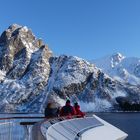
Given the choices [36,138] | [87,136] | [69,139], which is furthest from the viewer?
[87,136]

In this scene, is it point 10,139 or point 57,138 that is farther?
point 10,139

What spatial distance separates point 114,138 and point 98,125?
1.50m

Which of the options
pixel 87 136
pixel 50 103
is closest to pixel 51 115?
pixel 50 103

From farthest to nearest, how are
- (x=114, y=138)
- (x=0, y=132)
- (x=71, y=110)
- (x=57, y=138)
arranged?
(x=114, y=138), (x=71, y=110), (x=0, y=132), (x=57, y=138)

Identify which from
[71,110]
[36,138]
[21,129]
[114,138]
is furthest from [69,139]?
[114,138]

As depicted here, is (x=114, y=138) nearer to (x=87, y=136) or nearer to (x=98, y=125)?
(x=98, y=125)

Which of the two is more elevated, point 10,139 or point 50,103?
point 50,103

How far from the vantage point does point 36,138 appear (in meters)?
10.2

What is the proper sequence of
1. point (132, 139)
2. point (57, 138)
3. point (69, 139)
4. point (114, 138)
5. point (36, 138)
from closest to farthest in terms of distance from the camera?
point (36, 138) < point (57, 138) < point (69, 139) < point (114, 138) < point (132, 139)

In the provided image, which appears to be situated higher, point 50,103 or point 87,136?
point 50,103

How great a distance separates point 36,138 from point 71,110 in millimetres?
15361

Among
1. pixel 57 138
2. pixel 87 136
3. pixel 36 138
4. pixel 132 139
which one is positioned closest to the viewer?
pixel 36 138

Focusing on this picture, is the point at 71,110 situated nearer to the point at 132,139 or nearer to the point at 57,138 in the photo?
the point at 57,138

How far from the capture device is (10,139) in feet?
51.1
